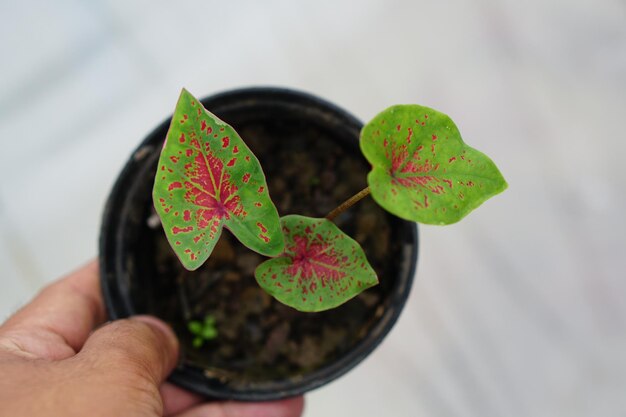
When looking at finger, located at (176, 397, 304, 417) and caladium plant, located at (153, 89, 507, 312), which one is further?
finger, located at (176, 397, 304, 417)

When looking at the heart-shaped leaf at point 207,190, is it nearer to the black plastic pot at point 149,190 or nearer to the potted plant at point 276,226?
the potted plant at point 276,226

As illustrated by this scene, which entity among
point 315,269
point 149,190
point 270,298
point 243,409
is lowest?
point 243,409

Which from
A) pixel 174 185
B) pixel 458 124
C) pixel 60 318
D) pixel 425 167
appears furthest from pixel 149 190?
pixel 458 124

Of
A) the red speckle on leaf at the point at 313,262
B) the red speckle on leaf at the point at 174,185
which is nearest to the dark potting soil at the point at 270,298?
the red speckle on leaf at the point at 313,262

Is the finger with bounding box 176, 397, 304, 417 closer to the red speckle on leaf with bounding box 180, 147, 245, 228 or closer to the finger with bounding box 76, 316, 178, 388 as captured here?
the finger with bounding box 76, 316, 178, 388

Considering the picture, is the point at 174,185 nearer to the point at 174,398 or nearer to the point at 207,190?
the point at 207,190

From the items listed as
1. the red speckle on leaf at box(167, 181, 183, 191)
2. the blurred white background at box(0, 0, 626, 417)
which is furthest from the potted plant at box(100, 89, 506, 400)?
the blurred white background at box(0, 0, 626, 417)
